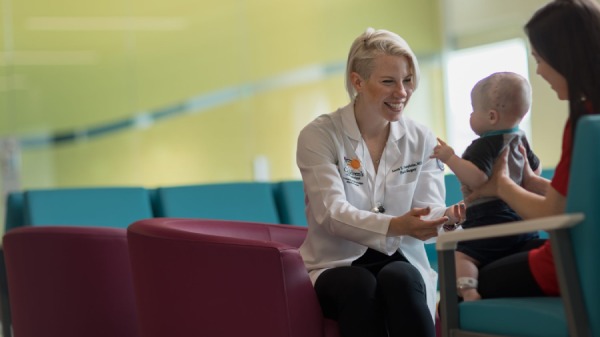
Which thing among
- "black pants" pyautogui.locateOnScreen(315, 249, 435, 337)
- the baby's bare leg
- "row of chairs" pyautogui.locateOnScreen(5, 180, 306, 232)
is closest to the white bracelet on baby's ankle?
the baby's bare leg

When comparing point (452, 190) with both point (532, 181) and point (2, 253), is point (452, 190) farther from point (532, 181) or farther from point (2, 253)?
point (2, 253)

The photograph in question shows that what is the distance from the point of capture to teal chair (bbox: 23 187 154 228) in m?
4.13

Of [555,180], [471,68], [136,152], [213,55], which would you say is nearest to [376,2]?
[471,68]

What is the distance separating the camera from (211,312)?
2609 millimetres

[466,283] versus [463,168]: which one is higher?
[463,168]

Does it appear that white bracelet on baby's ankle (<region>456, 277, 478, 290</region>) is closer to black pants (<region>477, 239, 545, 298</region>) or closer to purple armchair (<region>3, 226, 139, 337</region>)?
black pants (<region>477, 239, 545, 298</region>)

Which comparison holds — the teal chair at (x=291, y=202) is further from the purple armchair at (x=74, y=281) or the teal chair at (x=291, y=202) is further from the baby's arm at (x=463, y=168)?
the baby's arm at (x=463, y=168)

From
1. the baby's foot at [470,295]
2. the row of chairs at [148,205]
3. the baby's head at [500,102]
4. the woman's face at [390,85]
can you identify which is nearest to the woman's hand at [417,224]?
the baby's foot at [470,295]

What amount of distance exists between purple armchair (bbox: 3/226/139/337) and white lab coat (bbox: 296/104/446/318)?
95 cm

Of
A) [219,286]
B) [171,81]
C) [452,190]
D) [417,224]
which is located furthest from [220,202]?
[171,81]

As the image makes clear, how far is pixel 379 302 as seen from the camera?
2623mm

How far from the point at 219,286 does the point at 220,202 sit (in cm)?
193

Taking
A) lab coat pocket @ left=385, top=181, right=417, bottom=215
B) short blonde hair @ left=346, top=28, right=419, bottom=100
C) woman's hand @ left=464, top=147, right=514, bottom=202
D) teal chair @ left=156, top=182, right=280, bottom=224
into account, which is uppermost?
short blonde hair @ left=346, top=28, right=419, bottom=100

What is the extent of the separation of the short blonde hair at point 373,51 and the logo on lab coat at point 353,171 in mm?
272
